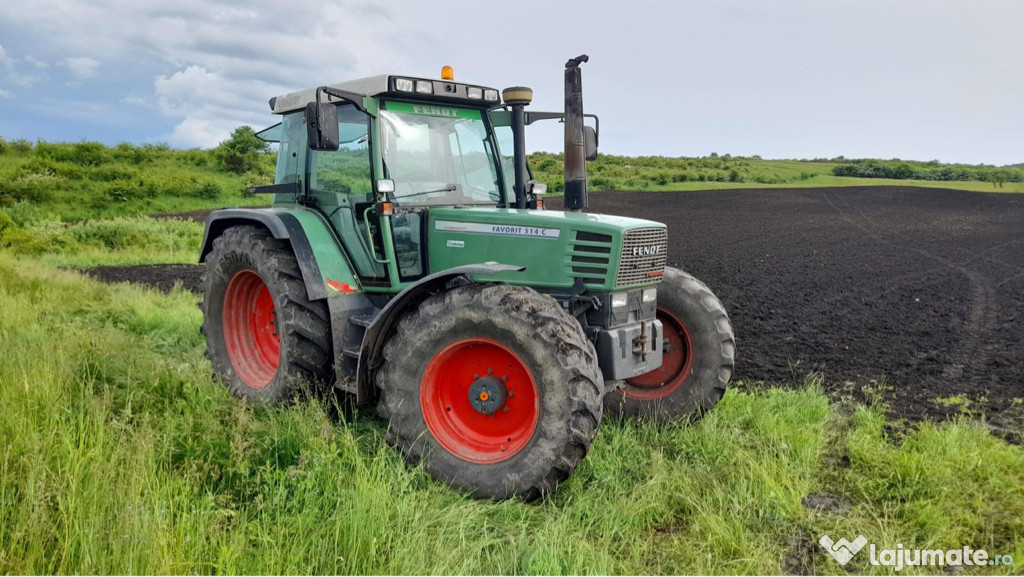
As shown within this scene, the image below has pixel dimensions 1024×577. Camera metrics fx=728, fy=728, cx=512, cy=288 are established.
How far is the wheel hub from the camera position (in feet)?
14.0

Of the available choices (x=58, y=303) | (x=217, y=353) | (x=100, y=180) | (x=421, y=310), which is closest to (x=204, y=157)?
(x=100, y=180)

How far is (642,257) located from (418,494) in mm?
2066

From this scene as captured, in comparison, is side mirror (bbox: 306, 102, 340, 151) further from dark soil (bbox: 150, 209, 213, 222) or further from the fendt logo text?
dark soil (bbox: 150, 209, 213, 222)

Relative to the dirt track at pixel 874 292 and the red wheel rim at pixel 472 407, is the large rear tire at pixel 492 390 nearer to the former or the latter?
the red wheel rim at pixel 472 407

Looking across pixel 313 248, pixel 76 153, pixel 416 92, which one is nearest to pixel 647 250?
pixel 416 92

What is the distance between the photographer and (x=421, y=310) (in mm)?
4363

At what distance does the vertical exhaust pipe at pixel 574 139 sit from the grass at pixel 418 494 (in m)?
1.72

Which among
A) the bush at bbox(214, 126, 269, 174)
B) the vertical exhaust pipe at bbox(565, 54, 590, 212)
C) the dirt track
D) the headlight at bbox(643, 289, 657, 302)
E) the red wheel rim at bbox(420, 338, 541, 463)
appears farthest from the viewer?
the bush at bbox(214, 126, 269, 174)

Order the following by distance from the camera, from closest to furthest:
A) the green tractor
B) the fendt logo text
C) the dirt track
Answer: the green tractor, the fendt logo text, the dirt track

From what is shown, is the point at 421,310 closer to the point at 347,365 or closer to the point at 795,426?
the point at 347,365

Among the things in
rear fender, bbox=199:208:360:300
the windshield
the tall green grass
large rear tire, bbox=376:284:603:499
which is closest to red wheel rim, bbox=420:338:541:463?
large rear tire, bbox=376:284:603:499

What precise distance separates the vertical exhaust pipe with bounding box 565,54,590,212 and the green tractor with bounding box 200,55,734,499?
0.01 metres

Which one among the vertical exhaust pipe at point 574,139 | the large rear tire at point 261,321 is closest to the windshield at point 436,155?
the vertical exhaust pipe at point 574,139

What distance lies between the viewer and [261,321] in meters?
6.14
